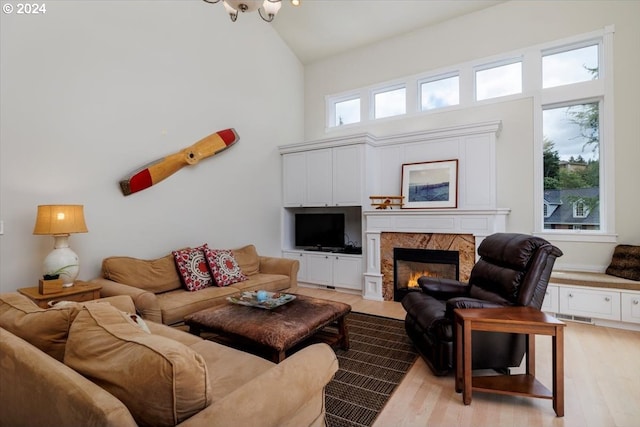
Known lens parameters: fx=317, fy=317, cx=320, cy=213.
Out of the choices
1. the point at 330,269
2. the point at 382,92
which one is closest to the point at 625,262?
the point at 330,269

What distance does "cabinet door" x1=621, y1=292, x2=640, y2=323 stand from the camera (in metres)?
3.21

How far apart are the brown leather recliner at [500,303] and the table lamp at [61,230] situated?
9.74 ft

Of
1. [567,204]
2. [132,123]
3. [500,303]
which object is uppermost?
[132,123]

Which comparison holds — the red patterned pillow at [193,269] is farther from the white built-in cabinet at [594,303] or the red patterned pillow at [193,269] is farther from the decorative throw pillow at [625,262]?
the decorative throw pillow at [625,262]

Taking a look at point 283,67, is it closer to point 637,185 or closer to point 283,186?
point 283,186

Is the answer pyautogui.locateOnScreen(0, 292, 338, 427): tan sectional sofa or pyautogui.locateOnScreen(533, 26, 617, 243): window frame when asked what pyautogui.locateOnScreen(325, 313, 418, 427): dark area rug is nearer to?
pyautogui.locateOnScreen(0, 292, 338, 427): tan sectional sofa

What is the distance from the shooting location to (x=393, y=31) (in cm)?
516

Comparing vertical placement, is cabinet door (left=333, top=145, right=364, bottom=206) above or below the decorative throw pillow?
above

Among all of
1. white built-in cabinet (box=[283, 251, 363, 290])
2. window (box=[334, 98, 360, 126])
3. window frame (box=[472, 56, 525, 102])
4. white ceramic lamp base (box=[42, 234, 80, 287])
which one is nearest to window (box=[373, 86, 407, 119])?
window (box=[334, 98, 360, 126])

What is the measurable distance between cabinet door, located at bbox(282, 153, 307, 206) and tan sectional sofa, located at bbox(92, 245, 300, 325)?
5.35ft

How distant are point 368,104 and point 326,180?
163 centimetres

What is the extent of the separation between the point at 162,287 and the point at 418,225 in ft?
10.7

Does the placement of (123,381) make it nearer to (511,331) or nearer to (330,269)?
(511,331)

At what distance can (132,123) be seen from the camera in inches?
141
